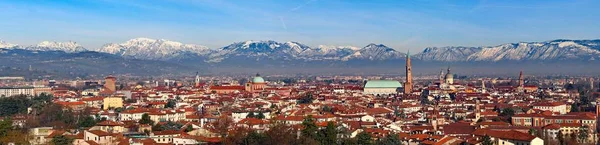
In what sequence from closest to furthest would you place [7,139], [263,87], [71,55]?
[7,139] < [263,87] < [71,55]

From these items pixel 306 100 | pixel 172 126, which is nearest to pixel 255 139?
pixel 172 126

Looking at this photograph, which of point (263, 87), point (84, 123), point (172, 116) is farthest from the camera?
point (263, 87)

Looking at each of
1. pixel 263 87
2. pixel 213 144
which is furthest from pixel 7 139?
pixel 263 87

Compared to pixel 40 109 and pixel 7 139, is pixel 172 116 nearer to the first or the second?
pixel 40 109

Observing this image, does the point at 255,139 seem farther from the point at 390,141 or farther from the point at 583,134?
the point at 583,134

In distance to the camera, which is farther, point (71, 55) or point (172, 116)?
Result: point (71, 55)

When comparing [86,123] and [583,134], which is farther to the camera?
[86,123]

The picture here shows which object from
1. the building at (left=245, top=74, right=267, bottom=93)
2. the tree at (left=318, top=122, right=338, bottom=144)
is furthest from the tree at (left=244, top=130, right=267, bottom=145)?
the building at (left=245, top=74, right=267, bottom=93)

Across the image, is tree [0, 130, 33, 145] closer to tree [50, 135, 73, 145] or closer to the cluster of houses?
the cluster of houses
